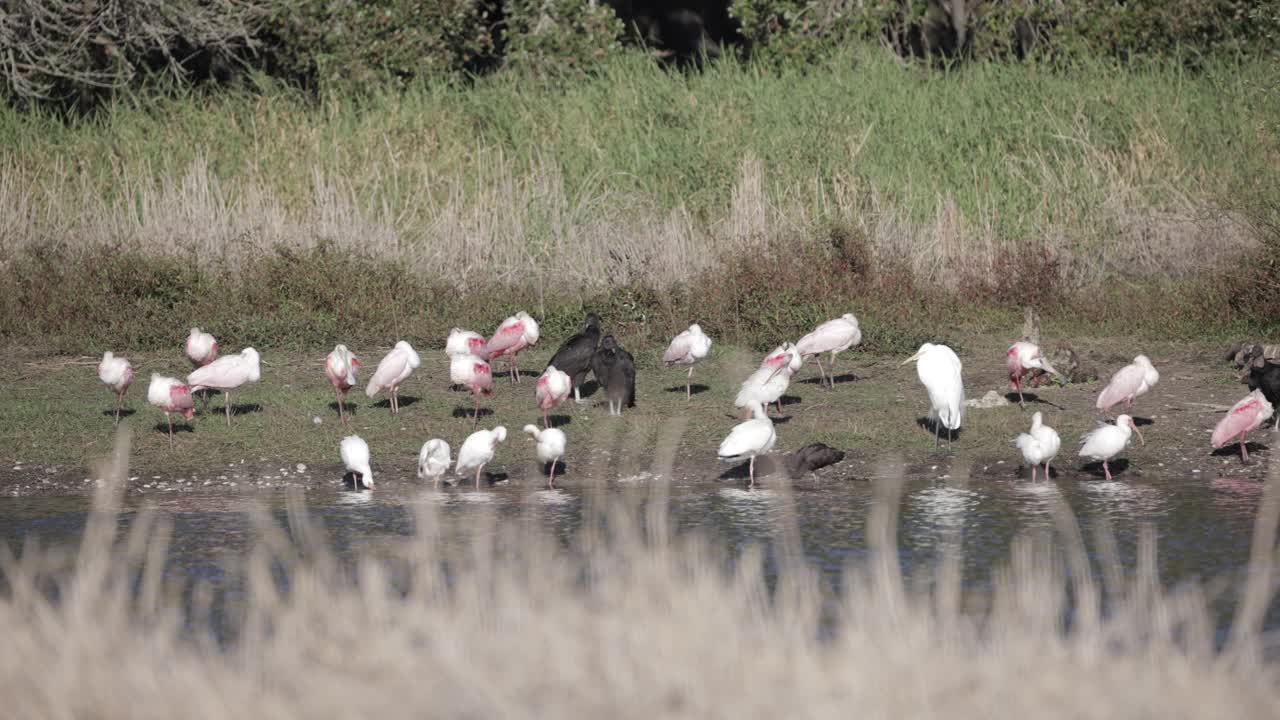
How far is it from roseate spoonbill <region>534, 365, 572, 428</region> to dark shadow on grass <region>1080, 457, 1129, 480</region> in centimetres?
341

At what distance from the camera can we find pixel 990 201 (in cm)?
1666

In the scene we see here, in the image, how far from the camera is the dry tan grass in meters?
4.76

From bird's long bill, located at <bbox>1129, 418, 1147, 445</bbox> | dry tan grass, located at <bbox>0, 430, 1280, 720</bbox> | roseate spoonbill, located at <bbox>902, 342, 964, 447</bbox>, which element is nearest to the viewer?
dry tan grass, located at <bbox>0, 430, 1280, 720</bbox>

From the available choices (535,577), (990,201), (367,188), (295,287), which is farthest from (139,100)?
(535,577)

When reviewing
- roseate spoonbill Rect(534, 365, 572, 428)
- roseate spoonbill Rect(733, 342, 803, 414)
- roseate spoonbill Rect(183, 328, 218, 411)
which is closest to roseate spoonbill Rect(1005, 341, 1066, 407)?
roseate spoonbill Rect(733, 342, 803, 414)

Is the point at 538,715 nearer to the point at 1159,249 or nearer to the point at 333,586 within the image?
the point at 333,586

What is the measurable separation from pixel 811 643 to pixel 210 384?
682 cm

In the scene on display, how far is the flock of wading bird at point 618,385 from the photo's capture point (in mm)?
9617

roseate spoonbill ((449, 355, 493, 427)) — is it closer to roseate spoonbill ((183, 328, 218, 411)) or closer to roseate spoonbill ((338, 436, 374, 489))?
roseate spoonbill ((338, 436, 374, 489))

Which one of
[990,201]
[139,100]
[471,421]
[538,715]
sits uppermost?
[139,100]

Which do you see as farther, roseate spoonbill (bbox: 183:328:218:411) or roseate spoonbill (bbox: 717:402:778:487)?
roseate spoonbill (bbox: 183:328:218:411)

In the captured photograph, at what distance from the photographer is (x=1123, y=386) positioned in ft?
35.0

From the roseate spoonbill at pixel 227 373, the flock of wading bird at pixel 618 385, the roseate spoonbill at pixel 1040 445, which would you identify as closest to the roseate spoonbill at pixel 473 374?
the flock of wading bird at pixel 618 385

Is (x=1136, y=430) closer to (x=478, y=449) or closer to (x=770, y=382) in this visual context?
(x=770, y=382)
